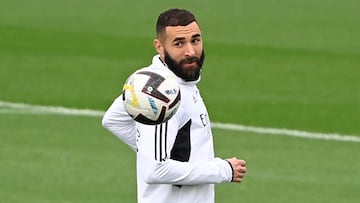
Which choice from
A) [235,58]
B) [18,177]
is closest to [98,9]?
[235,58]

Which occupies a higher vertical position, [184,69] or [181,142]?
[184,69]

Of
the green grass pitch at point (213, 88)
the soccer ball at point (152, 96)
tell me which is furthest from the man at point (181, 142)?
the green grass pitch at point (213, 88)

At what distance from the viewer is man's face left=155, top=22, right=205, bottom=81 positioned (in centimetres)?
805

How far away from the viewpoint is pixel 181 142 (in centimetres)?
809

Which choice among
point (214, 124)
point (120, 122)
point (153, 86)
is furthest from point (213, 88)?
point (153, 86)

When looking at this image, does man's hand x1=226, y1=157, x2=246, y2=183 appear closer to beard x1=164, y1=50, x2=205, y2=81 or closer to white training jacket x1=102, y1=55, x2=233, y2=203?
white training jacket x1=102, y1=55, x2=233, y2=203

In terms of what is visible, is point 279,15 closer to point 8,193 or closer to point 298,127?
point 298,127

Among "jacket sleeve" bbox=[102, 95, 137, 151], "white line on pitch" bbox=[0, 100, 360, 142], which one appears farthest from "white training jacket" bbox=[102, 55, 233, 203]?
"white line on pitch" bbox=[0, 100, 360, 142]

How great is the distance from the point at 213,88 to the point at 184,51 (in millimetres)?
11174

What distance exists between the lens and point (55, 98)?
18.5 metres

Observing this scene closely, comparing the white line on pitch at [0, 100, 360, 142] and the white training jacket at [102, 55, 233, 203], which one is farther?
the white line on pitch at [0, 100, 360, 142]

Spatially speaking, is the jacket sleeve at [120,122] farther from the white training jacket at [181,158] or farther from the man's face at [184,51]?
the man's face at [184,51]

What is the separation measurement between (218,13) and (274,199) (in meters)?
13.4

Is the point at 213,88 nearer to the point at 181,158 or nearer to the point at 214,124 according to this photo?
the point at 214,124
